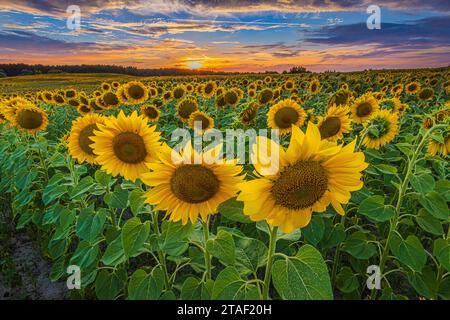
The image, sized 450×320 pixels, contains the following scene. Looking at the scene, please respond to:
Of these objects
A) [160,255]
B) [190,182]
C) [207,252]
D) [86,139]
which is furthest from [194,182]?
[86,139]

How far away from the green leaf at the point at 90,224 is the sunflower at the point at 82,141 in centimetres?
70

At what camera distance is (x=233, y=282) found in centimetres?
168

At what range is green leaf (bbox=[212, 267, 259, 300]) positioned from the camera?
65.3 inches

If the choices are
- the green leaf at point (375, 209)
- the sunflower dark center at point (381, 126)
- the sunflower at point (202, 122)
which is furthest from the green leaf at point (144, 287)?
the sunflower at point (202, 122)

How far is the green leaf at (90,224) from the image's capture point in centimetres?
248

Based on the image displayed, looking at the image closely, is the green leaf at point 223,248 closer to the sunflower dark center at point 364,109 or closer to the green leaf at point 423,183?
the green leaf at point 423,183

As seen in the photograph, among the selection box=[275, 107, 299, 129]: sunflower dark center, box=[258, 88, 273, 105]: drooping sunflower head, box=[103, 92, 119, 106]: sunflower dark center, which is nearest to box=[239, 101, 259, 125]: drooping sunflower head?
box=[275, 107, 299, 129]: sunflower dark center

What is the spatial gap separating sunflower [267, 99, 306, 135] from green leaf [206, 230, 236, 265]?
3.66 meters

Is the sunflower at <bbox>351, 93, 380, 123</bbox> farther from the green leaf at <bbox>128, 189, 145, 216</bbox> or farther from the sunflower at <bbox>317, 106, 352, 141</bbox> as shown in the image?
the green leaf at <bbox>128, 189, 145, 216</bbox>

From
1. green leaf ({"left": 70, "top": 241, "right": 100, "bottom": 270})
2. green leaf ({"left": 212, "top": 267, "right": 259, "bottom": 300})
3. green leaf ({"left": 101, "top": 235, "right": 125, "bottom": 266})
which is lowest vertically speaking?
green leaf ({"left": 70, "top": 241, "right": 100, "bottom": 270})

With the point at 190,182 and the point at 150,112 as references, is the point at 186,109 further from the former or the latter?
the point at 190,182


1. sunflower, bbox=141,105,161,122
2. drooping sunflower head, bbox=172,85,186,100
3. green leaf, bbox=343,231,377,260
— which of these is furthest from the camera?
drooping sunflower head, bbox=172,85,186,100

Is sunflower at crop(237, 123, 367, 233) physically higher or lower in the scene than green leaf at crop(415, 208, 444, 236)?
higher
